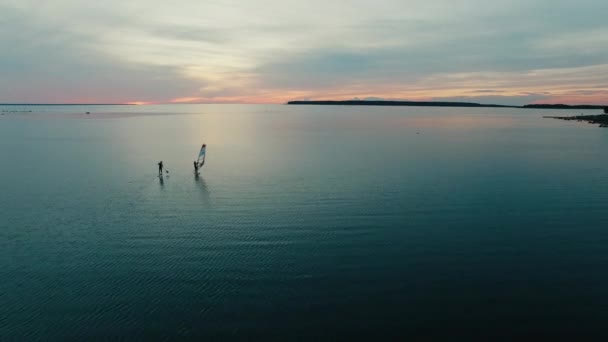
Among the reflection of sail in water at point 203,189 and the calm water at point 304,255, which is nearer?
the calm water at point 304,255

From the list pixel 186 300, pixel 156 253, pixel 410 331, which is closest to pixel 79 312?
pixel 186 300

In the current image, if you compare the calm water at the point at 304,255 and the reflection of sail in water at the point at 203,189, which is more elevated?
the reflection of sail in water at the point at 203,189

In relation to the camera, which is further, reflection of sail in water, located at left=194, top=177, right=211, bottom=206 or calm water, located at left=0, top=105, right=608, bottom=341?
reflection of sail in water, located at left=194, top=177, right=211, bottom=206

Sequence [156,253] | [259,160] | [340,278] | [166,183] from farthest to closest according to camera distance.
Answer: [259,160], [166,183], [156,253], [340,278]

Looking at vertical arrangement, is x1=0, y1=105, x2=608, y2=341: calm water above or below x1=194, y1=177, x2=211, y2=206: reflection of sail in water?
below

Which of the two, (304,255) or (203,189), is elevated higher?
(203,189)

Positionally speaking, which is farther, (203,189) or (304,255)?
(203,189)

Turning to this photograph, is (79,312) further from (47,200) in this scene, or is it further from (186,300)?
(47,200)

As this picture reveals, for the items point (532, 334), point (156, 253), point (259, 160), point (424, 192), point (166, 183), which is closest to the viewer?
point (532, 334)
